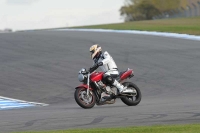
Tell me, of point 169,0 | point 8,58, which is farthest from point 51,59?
point 169,0

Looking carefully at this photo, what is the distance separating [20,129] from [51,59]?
17.0 meters

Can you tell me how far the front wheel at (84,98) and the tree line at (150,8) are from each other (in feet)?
309

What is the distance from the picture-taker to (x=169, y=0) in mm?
111000

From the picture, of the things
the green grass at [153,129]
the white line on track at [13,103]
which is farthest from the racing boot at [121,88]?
the green grass at [153,129]

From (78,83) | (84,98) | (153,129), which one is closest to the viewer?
(153,129)

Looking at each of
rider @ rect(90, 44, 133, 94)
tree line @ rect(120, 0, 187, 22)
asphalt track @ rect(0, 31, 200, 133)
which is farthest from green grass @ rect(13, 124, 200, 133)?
tree line @ rect(120, 0, 187, 22)

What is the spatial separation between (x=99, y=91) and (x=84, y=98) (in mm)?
519

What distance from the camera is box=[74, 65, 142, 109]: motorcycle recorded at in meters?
15.2

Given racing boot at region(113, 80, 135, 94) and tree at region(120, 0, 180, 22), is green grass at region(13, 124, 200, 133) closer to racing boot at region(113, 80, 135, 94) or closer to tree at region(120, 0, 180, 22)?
racing boot at region(113, 80, 135, 94)

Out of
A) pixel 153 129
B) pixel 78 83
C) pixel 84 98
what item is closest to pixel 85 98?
pixel 84 98

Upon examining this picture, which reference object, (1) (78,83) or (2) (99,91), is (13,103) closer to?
(1) (78,83)

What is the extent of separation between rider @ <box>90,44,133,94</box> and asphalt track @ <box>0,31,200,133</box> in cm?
54

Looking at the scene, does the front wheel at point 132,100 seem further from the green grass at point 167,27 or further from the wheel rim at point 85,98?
the green grass at point 167,27

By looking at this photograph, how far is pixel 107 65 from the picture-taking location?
1548 cm
